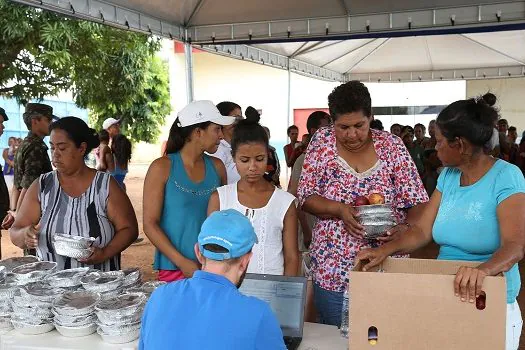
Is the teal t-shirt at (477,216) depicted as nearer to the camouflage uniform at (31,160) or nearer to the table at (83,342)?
the table at (83,342)

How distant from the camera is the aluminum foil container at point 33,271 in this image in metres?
2.15

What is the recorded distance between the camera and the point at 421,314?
4.70 feet

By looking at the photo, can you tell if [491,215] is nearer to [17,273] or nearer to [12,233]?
[17,273]

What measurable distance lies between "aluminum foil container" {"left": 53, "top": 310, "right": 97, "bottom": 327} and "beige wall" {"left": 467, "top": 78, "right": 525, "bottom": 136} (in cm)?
1260

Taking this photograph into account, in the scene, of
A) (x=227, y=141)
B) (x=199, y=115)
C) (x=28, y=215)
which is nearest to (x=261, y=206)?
(x=199, y=115)

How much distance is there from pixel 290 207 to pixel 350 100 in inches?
20.4

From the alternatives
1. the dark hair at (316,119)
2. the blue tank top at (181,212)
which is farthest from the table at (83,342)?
the dark hair at (316,119)

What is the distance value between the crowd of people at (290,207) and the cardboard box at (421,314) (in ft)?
0.15

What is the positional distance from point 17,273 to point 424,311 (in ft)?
5.39

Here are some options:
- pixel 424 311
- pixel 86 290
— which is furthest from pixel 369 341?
pixel 86 290

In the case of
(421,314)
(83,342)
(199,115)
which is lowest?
(83,342)

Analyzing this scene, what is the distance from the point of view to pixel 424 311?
4.69 feet

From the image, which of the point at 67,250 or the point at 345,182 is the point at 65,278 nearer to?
the point at 67,250

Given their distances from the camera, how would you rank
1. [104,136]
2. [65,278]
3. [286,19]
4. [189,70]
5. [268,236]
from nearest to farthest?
1. [65,278]
2. [268,236]
3. [286,19]
4. [189,70]
5. [104,136]
